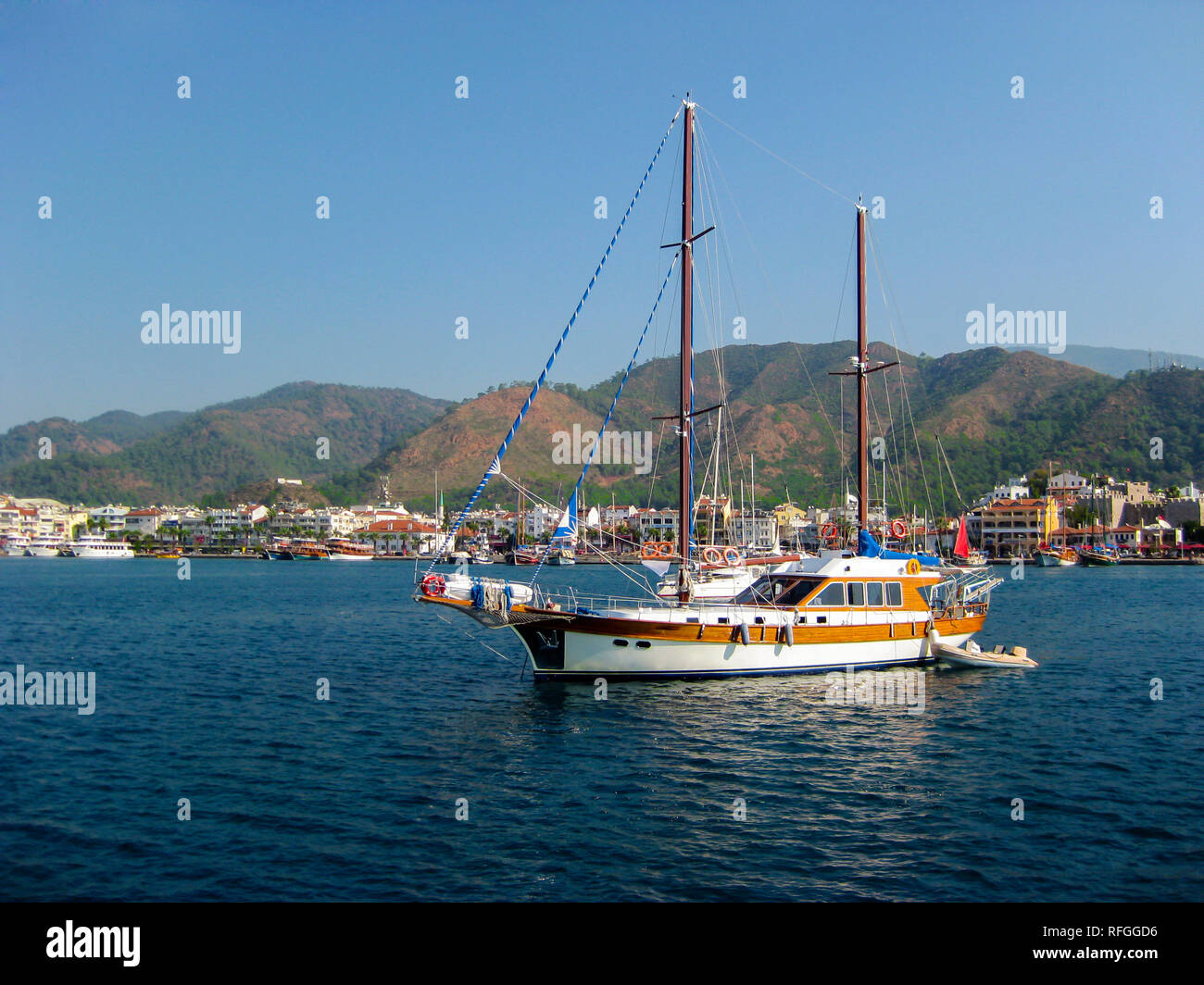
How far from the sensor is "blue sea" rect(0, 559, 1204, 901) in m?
13.9

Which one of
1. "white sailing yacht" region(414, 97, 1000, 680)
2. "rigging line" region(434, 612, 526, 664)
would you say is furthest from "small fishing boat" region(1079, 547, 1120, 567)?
"white sailing yacht" region(414, 97, 1000, 680)

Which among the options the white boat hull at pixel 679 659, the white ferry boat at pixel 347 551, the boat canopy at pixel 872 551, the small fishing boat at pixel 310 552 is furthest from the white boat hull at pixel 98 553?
the boat canopy at pixel 872 551

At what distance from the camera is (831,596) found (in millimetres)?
30172

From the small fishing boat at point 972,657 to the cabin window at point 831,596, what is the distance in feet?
16.5

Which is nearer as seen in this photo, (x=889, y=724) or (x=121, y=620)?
(x=889, y=724)

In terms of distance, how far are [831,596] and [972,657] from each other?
6.39 meters

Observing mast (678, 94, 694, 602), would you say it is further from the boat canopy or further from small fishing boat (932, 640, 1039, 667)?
small fishing boat (932, 640, 1039, 667)

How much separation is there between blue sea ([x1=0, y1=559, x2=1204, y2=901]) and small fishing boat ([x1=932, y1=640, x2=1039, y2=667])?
627 millimetres

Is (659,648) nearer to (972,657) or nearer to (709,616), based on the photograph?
(709,616)

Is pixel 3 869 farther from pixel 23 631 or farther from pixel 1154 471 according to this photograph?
pixel 1154 471
